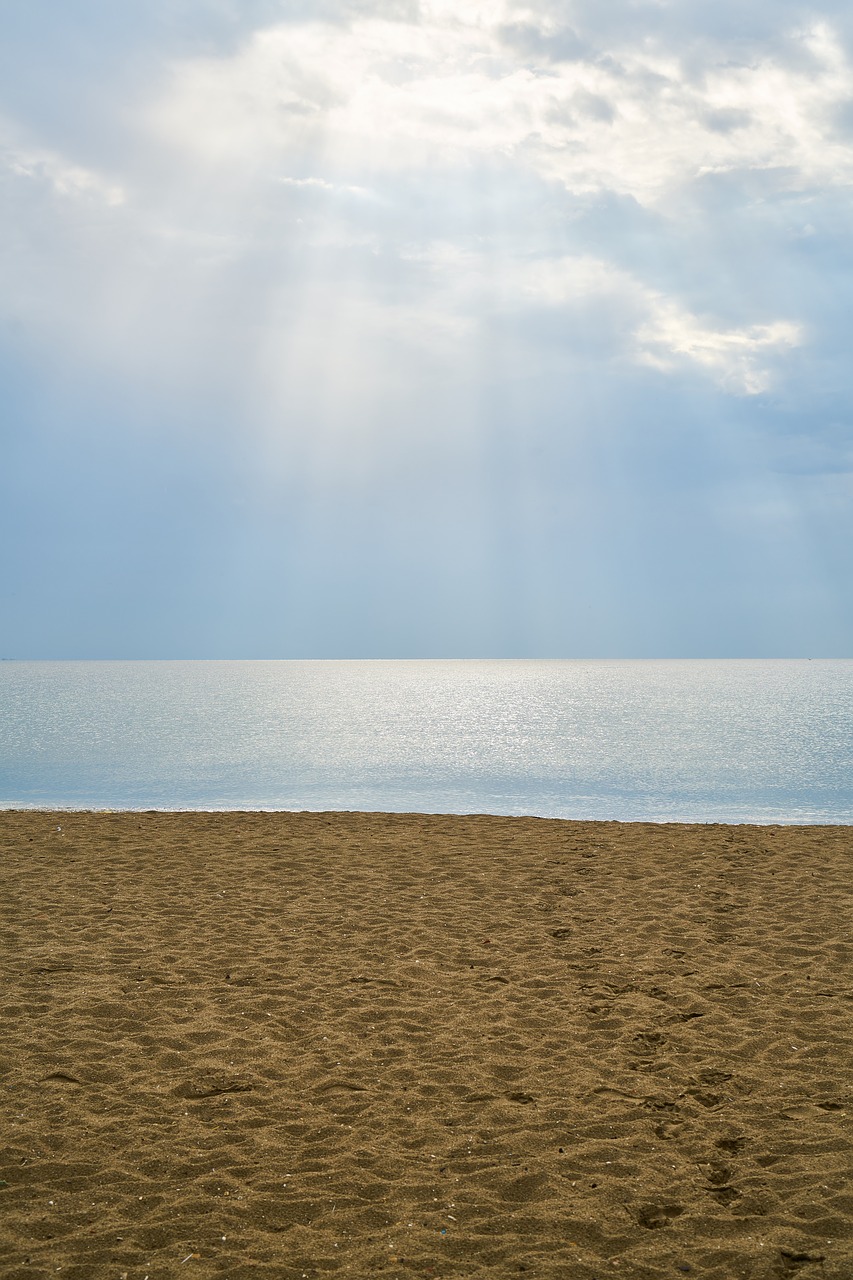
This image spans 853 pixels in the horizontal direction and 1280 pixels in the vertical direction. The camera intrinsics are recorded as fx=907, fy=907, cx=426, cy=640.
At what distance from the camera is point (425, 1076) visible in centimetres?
681

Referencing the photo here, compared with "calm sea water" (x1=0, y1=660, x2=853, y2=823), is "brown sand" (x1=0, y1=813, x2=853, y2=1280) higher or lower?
lower

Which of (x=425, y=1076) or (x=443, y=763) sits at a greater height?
(x=443, y=763)

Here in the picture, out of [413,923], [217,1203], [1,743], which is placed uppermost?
[1,743]

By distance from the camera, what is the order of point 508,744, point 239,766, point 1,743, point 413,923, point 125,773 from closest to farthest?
point 413,923 → point 125,773 → point 239,766 → point 1,743 → point 508,744

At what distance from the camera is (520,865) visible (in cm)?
1398

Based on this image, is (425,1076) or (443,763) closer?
(425,1076)

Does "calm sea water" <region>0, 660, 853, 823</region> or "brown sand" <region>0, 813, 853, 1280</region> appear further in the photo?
"calm sea water" <region>0, 660, 853, 823</region>

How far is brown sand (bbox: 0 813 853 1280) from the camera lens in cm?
489

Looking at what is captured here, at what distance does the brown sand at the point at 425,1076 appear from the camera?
16.1 ft

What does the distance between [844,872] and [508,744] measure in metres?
34.0

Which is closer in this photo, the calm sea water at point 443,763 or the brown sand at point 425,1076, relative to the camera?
the brown sand at point 425,1076

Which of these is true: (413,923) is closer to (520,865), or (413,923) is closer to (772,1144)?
(520,865)

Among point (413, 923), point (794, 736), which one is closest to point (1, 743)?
point (413, 923)

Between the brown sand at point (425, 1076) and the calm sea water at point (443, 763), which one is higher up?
the calm sea water at point (443, 763)
